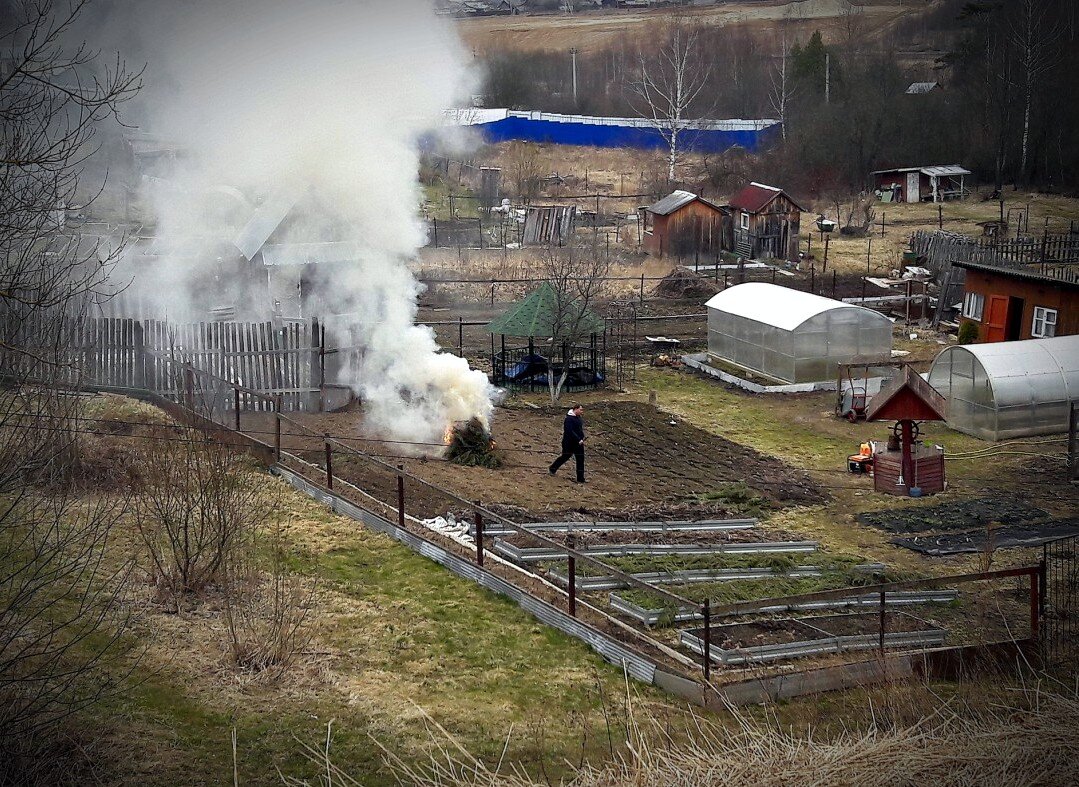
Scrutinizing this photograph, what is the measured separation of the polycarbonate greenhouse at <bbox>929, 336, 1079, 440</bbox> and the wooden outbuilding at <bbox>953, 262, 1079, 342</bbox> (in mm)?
3118

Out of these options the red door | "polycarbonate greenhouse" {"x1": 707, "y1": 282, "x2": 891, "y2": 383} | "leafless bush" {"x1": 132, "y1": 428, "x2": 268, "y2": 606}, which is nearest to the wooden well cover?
"polycarbonate greenhouse" {"x1": 707, "y1": 282, "x2": 891, "y2": 383}

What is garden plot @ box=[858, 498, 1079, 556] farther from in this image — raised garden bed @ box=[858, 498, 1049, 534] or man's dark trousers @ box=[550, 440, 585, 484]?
man's dark trousers @ box=[550, 440, 585, 484]

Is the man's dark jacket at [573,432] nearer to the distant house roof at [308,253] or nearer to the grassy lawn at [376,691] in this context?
the grassy lawn at [376,691]

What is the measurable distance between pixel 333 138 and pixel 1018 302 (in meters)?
17.0

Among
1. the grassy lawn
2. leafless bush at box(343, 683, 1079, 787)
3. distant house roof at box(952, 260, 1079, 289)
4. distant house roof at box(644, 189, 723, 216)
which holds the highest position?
distant house roof at box(644, 189, 723, 216)

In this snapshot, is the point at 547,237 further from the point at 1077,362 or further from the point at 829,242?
the point at 1077,362

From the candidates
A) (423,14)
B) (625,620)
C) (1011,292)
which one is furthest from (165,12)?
(625,620)

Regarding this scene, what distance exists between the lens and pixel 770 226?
42.4 meters

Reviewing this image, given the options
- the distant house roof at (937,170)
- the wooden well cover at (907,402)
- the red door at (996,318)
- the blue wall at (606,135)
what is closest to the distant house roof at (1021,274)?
the red door at (996,318)

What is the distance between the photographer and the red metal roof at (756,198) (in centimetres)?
4188

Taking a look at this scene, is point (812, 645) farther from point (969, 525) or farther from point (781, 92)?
point (781, 92)

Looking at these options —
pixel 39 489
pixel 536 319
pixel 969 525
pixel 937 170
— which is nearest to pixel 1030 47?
pixel 937 170

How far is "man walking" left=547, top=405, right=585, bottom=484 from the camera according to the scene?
19.0 meters

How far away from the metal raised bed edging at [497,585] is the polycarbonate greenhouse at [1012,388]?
13.5 meters
